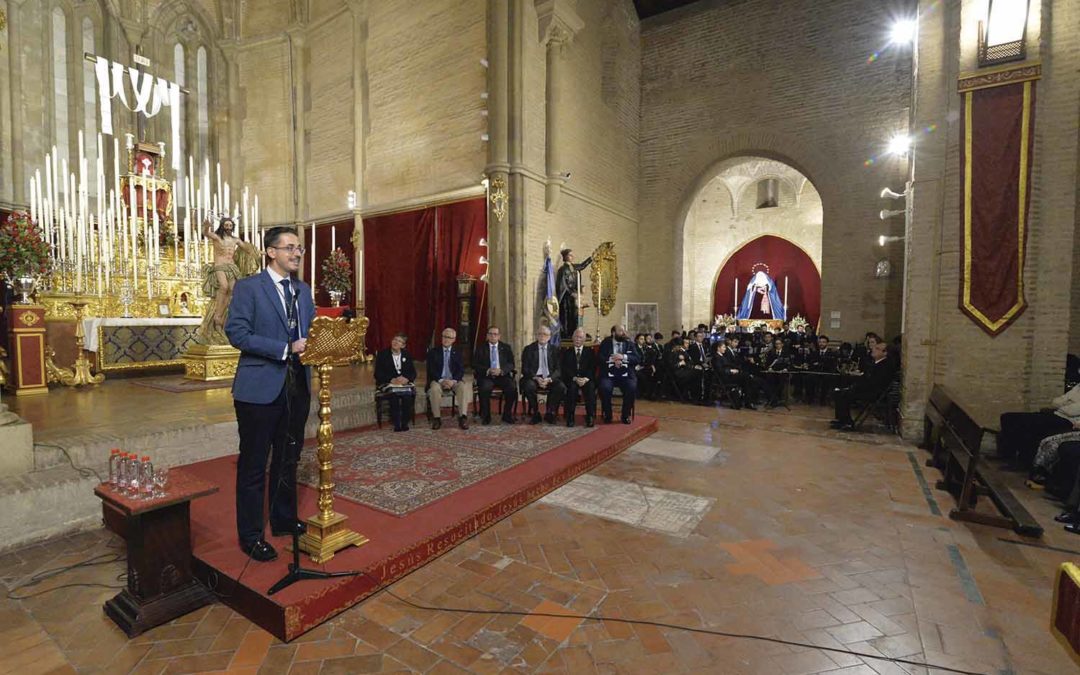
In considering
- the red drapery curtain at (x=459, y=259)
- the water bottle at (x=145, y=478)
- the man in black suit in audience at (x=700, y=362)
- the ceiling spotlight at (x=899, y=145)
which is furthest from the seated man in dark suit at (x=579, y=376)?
the ceiling spotlight at (x=899, y=145)

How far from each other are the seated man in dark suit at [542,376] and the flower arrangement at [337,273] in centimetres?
562

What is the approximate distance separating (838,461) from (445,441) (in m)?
4.23

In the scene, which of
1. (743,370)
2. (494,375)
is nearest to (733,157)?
(743,370)

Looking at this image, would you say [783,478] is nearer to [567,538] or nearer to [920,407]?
[567,538]

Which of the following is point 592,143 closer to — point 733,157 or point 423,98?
point 733,157

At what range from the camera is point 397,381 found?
618 cm

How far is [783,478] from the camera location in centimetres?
501

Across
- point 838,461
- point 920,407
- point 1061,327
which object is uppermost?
point 1061,327

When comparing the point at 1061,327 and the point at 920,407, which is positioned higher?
→ the point at 1061,327

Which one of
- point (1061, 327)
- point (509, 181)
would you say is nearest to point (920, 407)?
point (1061, 327)

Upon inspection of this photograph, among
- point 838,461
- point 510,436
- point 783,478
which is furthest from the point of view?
point 510,436

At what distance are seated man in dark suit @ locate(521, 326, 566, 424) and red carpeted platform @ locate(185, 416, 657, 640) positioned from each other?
188 centimetres

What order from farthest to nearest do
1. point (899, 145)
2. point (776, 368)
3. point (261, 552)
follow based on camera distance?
point (899, 145)
point (776, 368)
point (261, 552)

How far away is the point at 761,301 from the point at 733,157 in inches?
273
